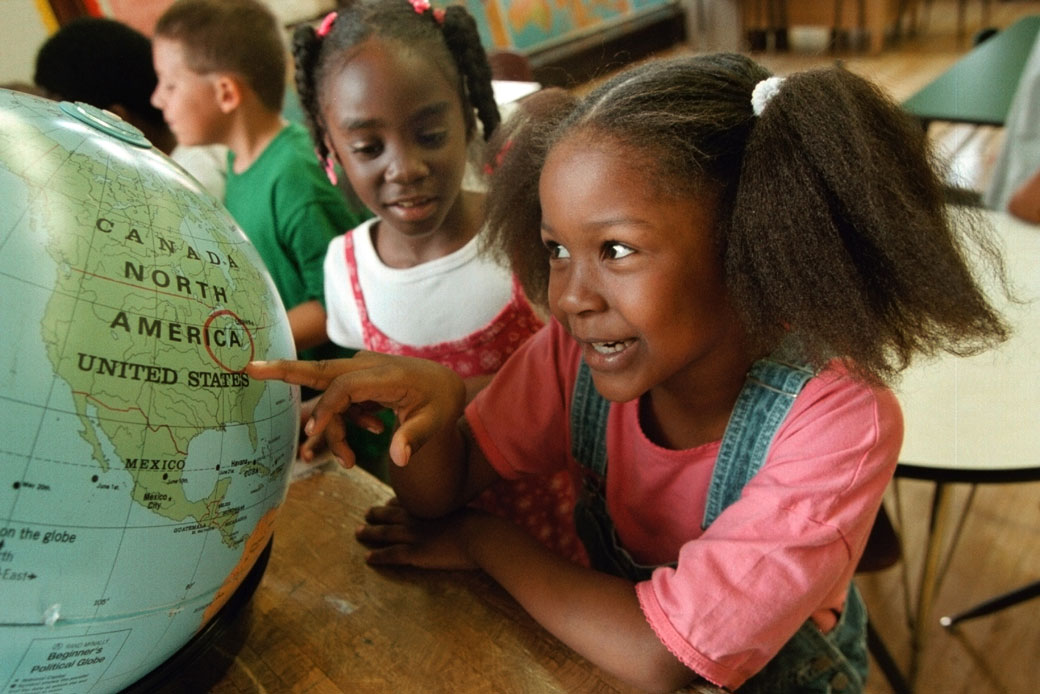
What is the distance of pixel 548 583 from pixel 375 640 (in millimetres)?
183

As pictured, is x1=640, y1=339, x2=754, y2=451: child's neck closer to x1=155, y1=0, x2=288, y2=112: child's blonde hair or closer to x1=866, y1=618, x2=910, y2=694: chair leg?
x1=866, y1=618, x2=910, y2=694: chair leg

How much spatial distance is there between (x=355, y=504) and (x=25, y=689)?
1.55 feet

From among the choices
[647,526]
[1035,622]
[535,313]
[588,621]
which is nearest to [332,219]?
[535,313]

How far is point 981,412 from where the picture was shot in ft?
3.74

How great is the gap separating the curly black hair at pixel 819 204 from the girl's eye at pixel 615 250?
7cm

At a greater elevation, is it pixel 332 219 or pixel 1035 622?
pixel 332 219

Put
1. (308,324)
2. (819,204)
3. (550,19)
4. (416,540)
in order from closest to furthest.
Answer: (819,204) < (416,540) < (308,324) < (550,19)

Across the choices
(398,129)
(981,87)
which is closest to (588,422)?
(398,129)

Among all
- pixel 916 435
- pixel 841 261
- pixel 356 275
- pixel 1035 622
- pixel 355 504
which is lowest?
pixel 1035 622

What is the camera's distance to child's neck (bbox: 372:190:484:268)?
1.27m

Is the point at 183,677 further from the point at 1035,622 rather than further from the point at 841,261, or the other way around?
the point at 1035,622

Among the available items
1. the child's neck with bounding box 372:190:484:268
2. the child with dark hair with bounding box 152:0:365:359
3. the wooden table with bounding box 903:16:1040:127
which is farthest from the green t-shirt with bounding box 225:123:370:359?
the wooden table with bounding box 903:16:1040:127

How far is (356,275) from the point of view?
1.32 m

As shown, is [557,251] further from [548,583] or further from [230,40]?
[230,40]
